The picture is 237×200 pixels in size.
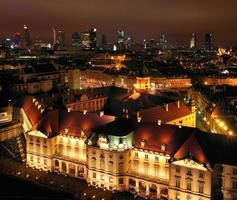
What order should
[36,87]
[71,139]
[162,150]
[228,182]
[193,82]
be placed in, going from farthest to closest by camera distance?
[193,82]
[36,87]
[71,139]
[162,150]
[228,182]

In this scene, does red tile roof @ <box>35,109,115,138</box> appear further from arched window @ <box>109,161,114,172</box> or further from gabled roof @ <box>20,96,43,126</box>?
arched window @ <box>109,161,114,172</box>

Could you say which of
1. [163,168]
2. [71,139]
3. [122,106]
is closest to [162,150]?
[163,168]

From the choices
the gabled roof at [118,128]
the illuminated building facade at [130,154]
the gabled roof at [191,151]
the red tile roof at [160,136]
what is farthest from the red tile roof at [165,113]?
the gabled roof at [191,151]

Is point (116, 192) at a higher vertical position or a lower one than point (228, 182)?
lower

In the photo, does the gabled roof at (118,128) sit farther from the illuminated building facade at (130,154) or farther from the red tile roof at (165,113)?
the red tile roof at (165,113)

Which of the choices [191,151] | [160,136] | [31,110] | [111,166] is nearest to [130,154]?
[111,166]

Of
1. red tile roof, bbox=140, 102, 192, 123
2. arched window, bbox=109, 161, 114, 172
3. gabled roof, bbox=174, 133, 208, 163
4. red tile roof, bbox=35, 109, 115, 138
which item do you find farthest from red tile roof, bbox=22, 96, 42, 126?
gabled roof, bbox=174, 133, 208, 163

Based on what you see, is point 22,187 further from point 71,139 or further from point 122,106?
point 122,106

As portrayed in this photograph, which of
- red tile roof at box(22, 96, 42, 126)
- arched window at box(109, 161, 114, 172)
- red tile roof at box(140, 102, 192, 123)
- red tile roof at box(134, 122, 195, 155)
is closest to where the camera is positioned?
red tile roof at box(134, 122, 195, 155)

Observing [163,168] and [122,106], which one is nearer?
[163,168]
